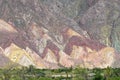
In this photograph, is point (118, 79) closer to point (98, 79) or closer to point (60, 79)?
point (98, 79)

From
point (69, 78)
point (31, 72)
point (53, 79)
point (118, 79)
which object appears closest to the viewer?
point (118, 79)

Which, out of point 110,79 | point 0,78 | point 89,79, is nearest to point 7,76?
point 0,78

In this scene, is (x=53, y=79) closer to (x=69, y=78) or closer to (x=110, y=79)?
(x=69, y=78)

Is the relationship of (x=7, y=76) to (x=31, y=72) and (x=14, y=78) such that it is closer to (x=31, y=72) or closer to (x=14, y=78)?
(x=14, y=78)

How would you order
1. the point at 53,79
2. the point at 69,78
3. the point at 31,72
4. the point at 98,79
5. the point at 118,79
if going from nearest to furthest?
the point at 118,79 → the point at 98,79 → the point at 53,79 → the point at 69,78 → the point at 31,72

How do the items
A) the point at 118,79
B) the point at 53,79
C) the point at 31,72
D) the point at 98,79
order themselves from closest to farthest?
the point at 118,79
the point at 98,79
the point at 53,79
the point at 31,72

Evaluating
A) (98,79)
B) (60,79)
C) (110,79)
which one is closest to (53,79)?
(60,79)

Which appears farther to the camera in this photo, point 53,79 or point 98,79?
point 53,79

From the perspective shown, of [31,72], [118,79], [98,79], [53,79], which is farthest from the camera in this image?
[31,72]
